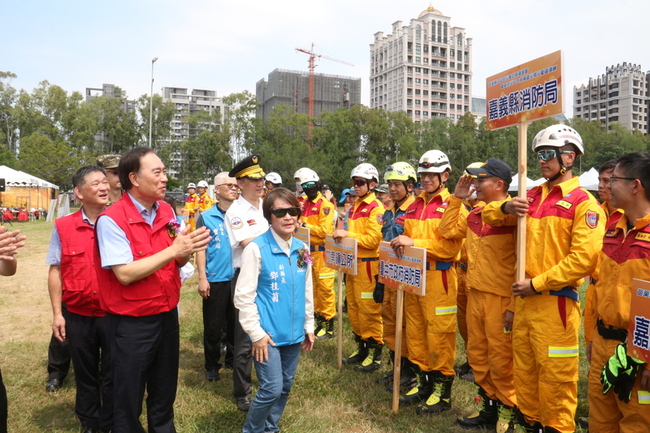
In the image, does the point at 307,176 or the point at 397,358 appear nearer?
the point at 397,358

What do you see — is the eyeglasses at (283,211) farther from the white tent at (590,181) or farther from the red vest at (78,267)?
the white tent at (590,181)

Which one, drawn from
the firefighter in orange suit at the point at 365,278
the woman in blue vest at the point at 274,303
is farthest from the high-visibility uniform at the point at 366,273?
the woman in blue vest at the point at 274,303

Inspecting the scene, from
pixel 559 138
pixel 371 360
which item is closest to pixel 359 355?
pixel 371 360

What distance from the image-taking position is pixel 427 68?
118 m

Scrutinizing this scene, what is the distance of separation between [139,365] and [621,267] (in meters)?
3.13

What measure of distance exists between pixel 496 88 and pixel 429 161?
1.14 metres

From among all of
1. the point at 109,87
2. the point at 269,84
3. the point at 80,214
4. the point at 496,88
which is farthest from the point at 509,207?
the point at 109,87

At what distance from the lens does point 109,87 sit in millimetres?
117562

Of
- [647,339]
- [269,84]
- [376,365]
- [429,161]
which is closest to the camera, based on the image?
[647,339]

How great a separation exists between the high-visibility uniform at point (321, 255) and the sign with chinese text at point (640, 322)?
5.28m

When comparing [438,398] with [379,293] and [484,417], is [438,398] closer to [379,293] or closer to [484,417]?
[484,417]

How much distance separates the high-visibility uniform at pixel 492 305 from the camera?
413 cm

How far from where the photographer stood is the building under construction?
11212 cm

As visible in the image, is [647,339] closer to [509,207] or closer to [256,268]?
[509,207]
